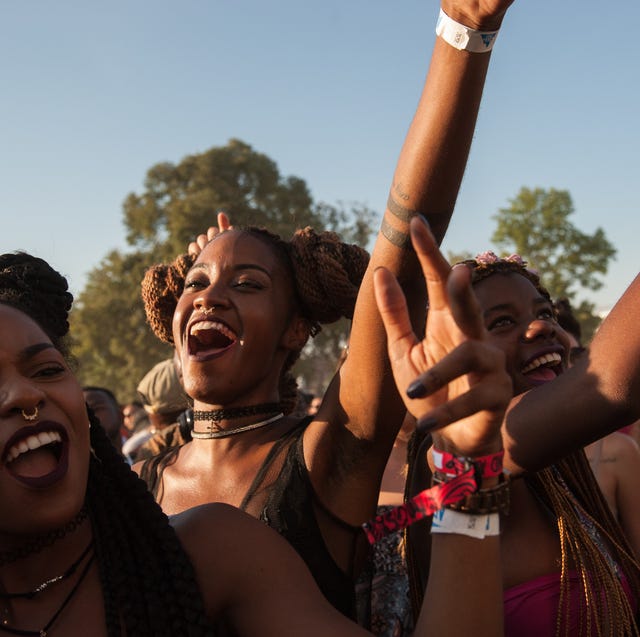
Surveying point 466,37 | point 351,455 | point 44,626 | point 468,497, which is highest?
point 466,37

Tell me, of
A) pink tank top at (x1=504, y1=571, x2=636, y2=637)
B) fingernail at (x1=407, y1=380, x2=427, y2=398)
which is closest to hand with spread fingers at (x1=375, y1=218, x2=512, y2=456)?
fingernail at (x1=407, y1=380, x2=427, y2=398)

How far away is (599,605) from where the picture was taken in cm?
236

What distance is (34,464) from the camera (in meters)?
1.88

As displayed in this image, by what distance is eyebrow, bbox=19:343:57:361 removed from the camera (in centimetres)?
199

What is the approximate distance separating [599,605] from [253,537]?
111 centimetres

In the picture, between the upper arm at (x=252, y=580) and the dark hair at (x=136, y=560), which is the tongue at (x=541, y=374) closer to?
the upper arm at (x=252, y=580)

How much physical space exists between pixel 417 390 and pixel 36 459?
3.17ft

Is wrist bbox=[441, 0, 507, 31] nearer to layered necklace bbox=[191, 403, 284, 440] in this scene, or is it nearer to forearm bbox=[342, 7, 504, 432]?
forearm bbox=[342, 7, 504, 432]

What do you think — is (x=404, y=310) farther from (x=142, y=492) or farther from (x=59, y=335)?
(x=59, y=335)

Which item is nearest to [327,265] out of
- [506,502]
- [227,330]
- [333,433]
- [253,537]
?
[227,330]

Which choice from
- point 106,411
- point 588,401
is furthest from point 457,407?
point 106,411

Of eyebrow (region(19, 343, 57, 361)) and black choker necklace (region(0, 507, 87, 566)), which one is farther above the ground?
eyebrow (region(19, 343, 57, 361))

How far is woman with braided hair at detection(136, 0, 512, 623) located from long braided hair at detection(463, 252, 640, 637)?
1.82ft

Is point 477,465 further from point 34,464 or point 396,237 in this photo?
point 34,464
